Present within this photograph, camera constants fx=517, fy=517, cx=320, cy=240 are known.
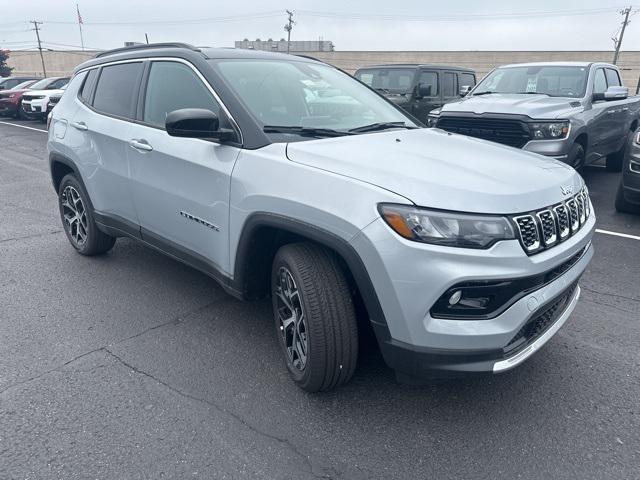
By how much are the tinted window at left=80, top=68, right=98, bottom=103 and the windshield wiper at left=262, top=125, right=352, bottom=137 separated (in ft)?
7.72

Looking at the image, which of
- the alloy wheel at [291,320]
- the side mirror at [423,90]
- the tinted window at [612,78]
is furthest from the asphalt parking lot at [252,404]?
the side mirror at [423,90]

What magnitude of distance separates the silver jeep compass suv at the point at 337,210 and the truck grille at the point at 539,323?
11 mm

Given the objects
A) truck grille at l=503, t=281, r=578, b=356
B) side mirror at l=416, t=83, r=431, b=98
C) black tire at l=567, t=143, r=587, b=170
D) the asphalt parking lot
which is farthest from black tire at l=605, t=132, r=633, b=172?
truck grille at l=503, t=281, r=578, b=356

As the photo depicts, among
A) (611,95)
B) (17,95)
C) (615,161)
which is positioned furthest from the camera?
(17,95)

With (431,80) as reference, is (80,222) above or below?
below

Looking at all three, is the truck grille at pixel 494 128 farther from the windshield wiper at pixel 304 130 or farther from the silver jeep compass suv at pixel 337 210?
the windshield wiper at pixel 304 130

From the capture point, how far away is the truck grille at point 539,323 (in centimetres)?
239

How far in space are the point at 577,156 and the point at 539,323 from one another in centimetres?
526

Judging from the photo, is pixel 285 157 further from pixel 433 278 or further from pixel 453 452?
pixel 453 452

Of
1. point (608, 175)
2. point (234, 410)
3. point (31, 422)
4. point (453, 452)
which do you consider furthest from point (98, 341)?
point (608, 175)

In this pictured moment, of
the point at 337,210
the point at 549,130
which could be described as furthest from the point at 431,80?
the point at 337,210

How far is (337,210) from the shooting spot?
2.40 metres

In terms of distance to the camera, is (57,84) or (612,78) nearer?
(612,78)

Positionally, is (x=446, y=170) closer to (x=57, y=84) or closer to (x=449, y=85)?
(x=449, y=85)
